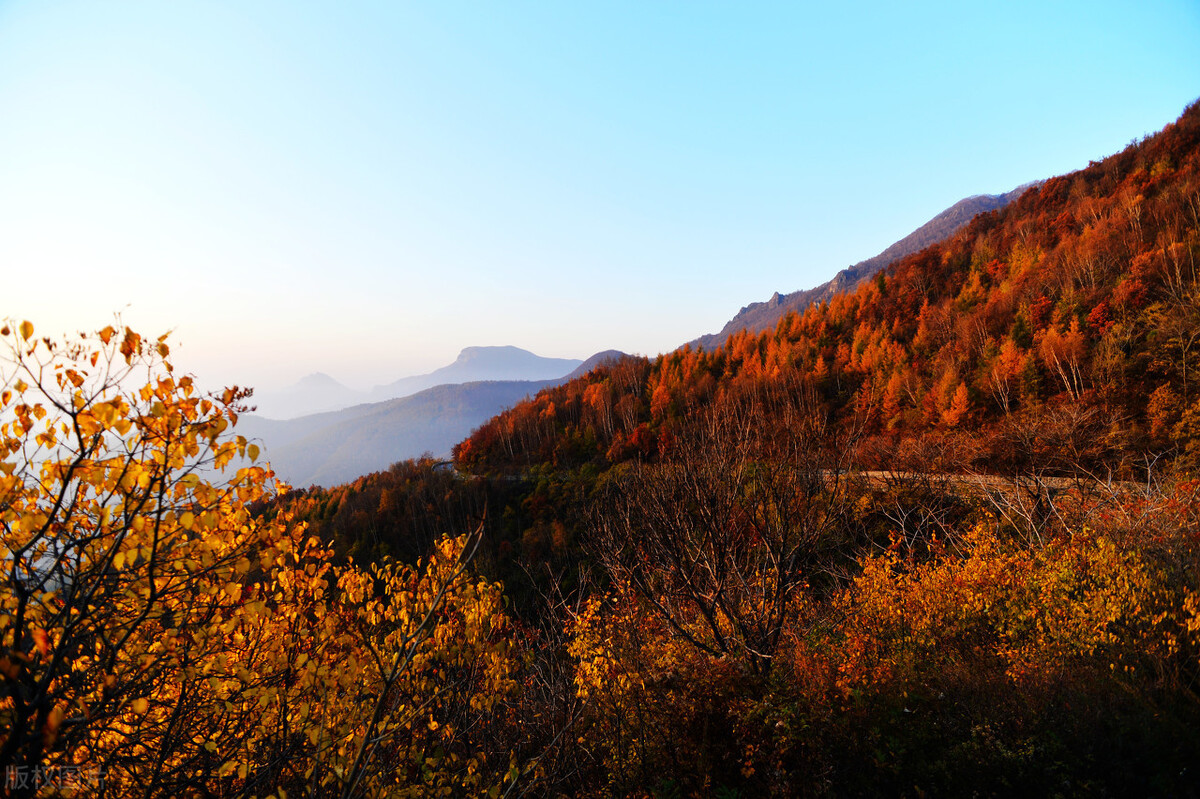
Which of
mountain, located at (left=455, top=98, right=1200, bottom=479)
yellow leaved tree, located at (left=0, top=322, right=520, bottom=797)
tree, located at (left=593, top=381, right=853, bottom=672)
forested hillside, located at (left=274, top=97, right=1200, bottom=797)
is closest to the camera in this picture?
yellow leaved tree, located at (left=0, top=322, right=520, bottom=797)

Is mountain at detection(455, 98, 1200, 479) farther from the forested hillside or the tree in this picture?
the tree

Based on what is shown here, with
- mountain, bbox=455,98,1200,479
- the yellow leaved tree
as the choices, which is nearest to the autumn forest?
the yellow leaved tree

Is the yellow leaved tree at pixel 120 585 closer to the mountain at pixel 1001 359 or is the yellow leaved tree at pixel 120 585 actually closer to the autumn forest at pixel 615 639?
the autumn forest at pixel 615 639

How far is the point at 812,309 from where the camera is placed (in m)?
86.1

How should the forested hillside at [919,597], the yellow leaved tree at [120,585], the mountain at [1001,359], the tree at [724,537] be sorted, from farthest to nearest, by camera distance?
1. the mountain at [1001,359]
2. the tree at [724,537]
3. the forested hillside at [919,597]
4. the yellow leaved tree at [120,585]

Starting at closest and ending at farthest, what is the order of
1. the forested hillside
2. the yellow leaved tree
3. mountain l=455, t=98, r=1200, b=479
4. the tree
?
the yellow leaved tree → the forested hillside → the tree → mountain l=455, t=98, r=1200, b=479

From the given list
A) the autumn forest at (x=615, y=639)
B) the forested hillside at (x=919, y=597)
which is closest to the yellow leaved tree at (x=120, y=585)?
the autumn forest at (x=615, y=639)

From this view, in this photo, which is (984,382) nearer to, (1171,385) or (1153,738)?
(1171,385)

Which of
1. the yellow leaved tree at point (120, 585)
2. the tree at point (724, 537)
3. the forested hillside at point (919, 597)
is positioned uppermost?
the yellow leaved tree at point (120, 585)

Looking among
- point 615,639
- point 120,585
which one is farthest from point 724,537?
point 120,585

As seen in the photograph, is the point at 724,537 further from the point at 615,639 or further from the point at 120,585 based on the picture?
the point at 120,585

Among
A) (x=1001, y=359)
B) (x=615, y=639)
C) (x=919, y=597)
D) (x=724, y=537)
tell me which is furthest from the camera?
(x=1001, y=359)

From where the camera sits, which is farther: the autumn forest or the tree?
the tree

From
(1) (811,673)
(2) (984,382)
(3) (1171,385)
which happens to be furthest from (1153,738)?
(2) (984,382)
